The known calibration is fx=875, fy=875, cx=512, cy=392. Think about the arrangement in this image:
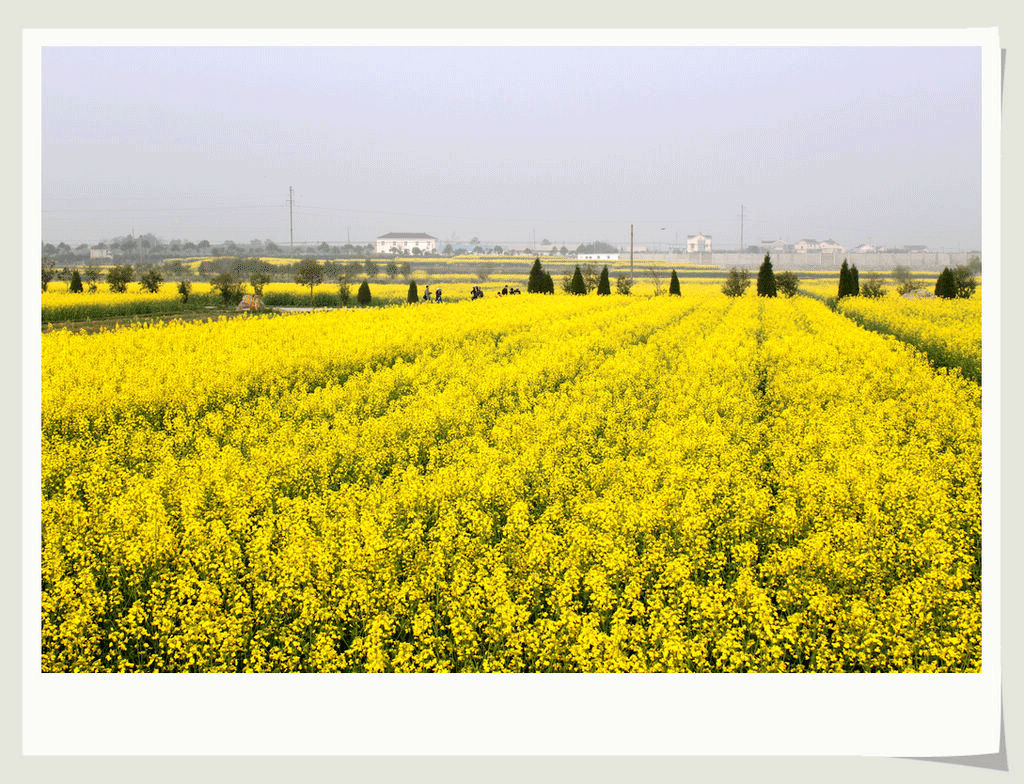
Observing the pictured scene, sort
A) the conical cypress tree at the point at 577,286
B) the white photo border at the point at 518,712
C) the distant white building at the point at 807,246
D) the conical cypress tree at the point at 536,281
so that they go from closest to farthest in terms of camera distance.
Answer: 1. the white photo border at the point at 518,712
2. the distant white building at the point at 807,246
3. the conical cypress tree at the point at 536,281
4. the conical cypress tree at the point at 577,286

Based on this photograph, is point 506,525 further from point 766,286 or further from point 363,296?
point 363,296

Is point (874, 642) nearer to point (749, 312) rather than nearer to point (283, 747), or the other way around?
point (283, 747)

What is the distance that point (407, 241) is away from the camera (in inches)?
482

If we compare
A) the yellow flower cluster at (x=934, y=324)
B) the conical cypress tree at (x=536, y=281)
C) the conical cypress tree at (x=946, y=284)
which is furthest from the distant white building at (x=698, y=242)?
the conical cypress tree at (x=536, y=281)

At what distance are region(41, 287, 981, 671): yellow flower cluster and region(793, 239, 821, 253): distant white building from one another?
191 cm

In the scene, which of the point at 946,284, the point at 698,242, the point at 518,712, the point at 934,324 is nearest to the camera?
the point at 518,712

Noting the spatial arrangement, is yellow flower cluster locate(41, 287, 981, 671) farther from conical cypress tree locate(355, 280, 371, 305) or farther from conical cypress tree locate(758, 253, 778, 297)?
conical cypress tree locate(355, 280, 371, 305)

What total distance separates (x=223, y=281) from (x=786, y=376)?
25593 mm

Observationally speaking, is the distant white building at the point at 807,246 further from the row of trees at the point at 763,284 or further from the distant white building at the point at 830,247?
the row of trees at the point at 763,284

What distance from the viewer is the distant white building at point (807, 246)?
31.5ft

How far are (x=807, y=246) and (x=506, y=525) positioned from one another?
5.89 m

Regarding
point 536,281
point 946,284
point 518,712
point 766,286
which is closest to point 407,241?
point 946,284

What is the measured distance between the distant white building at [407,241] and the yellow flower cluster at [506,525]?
2.02 metres

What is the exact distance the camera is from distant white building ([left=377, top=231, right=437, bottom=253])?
10297 mm
